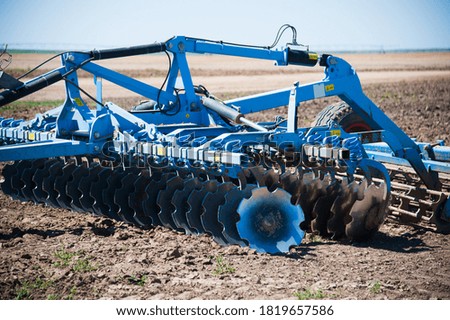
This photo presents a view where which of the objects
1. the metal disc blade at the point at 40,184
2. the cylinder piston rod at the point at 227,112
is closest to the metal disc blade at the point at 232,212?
the cylinder piston rod at the point at 227,112

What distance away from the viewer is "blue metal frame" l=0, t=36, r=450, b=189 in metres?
6.39

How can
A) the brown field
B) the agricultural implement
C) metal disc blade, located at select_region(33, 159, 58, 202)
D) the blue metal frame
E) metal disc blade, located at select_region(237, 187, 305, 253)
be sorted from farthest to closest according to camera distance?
metal disc blade, located at select_region(33, 159, 58, 202) < the blue metal frame < the agricultural implement < metal disc blade, located at select_region(237, 187, 305, 253) < the brown field

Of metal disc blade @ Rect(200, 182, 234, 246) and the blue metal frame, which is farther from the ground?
the blue metal frame

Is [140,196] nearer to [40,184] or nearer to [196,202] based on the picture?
[196,202]

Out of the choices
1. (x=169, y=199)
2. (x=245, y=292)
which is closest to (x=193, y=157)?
(x=169, y=199)

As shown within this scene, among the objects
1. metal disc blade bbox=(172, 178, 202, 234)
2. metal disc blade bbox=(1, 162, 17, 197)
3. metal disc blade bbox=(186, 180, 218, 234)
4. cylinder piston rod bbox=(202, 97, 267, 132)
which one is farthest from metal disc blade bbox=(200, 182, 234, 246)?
metal disc blade bbox=(1, 162, 17, 197)

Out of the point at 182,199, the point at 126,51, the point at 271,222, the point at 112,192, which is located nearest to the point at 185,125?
the point at 126,51

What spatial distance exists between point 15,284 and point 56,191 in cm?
284

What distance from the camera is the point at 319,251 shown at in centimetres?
576

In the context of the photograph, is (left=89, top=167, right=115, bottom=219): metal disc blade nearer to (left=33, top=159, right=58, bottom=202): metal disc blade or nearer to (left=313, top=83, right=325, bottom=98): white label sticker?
(left=33, top=159, right=58, bottom=202): metal disc blade

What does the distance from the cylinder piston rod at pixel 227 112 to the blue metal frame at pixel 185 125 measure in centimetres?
16

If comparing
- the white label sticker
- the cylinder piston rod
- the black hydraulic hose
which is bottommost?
the cylinder piston rod

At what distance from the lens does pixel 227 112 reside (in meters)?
7.30

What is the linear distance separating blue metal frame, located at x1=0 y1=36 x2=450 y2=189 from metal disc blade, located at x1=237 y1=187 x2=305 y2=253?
1.90 feet
